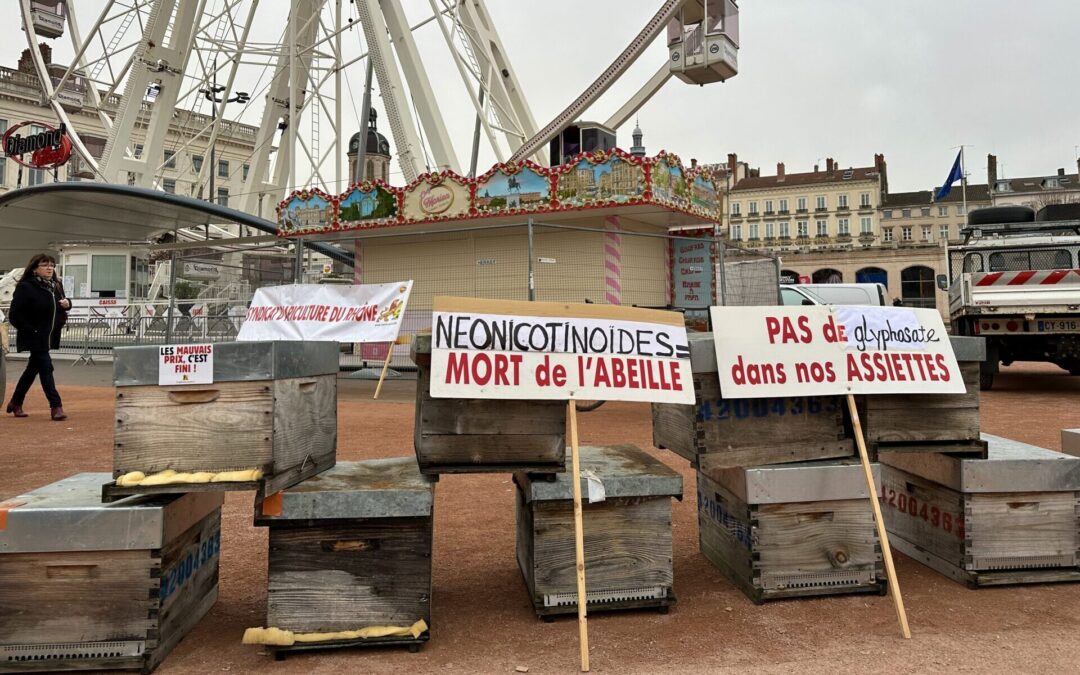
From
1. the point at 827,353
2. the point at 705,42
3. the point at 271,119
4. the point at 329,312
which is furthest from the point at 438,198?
the point at 271,119

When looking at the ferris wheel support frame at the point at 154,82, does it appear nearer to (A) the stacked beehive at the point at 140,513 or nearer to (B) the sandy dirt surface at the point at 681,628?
(B) the sandy dirt surface at the point at 681,628

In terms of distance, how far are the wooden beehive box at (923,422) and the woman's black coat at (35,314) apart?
9.15 metres

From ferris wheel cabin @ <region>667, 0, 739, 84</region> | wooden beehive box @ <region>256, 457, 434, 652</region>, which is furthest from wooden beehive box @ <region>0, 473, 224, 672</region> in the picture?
ferris wheel cabin @ <region>667, 0, 739, 84</region>

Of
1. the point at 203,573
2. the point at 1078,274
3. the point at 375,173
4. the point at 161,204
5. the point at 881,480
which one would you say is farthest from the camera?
the point at 375,173

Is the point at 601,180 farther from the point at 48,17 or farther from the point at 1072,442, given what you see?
the point at 48,17

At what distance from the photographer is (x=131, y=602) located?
2.71 meters

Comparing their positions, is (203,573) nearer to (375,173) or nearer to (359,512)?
(359,512)

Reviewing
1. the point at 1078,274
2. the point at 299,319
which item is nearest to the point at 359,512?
the point at 299,319

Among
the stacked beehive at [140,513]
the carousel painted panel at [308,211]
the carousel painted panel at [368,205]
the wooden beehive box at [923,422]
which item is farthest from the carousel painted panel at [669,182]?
the stacked beehive at [140,513]

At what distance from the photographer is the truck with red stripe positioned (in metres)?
11.5

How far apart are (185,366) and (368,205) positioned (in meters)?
14.1

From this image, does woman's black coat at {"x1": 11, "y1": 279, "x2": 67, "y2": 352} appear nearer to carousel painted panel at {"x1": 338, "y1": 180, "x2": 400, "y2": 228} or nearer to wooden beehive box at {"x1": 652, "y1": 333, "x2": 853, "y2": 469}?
carousel painted panel at {"x1": 338, "y1": 180, "x2": 400, "y2": 228}

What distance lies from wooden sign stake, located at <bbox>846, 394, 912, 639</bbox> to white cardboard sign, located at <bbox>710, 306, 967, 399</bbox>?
154 mm

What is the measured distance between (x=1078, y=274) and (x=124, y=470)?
14.3 metres
